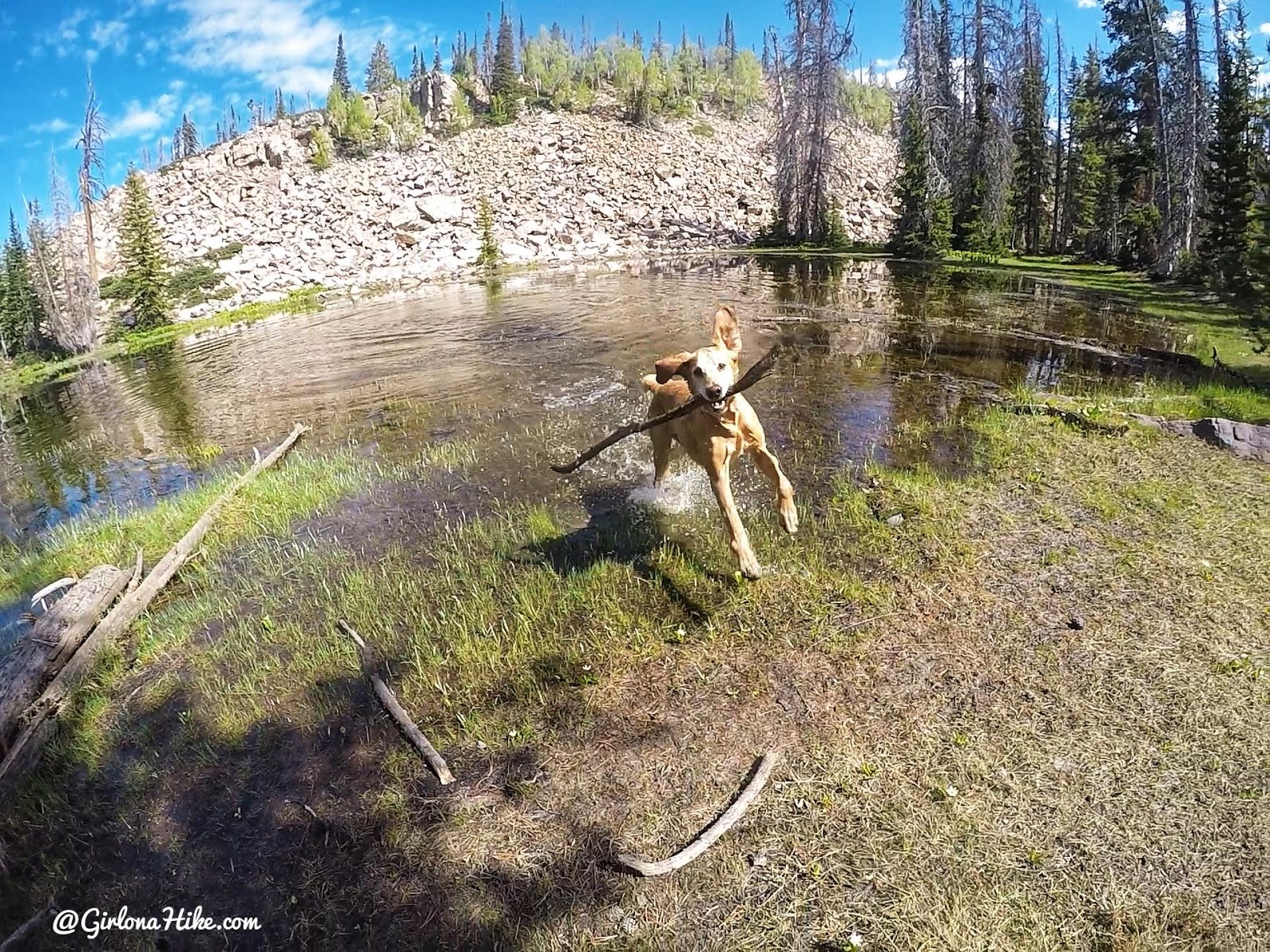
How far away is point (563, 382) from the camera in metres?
14.5

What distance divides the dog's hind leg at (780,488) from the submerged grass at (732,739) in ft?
1.18

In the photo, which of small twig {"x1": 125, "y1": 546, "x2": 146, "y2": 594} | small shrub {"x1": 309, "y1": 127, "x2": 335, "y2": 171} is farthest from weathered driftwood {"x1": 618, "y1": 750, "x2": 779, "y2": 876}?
small shrub {"x1": 309, "y1": 127, "x2": 335, "y2": 171}

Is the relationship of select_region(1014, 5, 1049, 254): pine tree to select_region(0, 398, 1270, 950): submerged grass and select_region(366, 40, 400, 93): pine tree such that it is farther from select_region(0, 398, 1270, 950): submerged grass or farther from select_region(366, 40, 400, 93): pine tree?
select_region(366, 40, 400, 93): pine tree

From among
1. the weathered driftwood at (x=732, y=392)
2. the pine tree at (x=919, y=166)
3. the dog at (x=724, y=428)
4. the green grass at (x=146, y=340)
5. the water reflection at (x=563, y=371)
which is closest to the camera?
the weathered driftwood at (x=732, y=392)

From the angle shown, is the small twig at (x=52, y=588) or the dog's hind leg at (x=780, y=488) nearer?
the dog's hind leg at (x=780, y=488)

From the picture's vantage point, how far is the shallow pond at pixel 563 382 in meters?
9.76

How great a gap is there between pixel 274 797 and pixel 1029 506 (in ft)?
22.7

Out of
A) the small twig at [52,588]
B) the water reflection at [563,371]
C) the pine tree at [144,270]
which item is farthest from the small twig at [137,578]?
the pine tree at [144,270]

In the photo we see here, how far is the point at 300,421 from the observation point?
1364cm

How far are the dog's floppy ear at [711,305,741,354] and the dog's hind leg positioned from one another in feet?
3.07

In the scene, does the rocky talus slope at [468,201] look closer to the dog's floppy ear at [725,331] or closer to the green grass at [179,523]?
the green grass at [179,523]

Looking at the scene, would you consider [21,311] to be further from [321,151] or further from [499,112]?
[499,112]

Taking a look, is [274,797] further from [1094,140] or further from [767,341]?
[1094,140]

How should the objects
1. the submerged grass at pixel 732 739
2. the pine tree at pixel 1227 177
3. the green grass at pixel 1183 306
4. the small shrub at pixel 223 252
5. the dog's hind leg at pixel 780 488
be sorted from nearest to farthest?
1. the submerged grass at pixel 732 739
2. the dog's hind leg at pixel 780 488
3. the green grass at pixel 1183 306
4. the pine tree at pixel 1227 177
5. the small shrub at pixel 223 252
